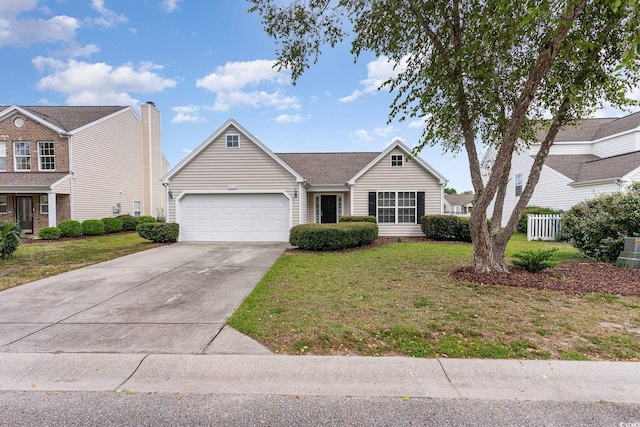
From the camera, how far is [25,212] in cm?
1716

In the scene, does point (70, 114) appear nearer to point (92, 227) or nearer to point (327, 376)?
point (92, 227)

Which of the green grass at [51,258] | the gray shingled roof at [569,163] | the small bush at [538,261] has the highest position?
the gray shingled roof at [569,163]

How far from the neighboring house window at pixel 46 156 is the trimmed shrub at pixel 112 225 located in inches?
→ 154

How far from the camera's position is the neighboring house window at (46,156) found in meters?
17.1

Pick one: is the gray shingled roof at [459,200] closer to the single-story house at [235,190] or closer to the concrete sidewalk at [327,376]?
the single-story house at [235,190]

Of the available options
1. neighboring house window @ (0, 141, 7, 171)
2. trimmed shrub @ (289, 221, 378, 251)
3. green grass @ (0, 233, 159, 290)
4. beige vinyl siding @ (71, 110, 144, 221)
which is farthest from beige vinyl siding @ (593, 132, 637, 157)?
neighboring house window @ (0, 141, 7, 171)

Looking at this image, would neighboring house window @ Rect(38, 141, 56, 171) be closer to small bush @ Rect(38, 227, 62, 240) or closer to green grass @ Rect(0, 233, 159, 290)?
small bush @ Rect(38, 227, 62, 240)

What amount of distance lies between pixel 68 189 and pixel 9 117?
5.52 meters

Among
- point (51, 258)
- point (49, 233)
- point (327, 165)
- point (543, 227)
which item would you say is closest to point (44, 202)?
point (49, 233)

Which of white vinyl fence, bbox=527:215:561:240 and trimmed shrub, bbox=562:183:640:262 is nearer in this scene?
trimmed shrub, bbox=562:183:640:262

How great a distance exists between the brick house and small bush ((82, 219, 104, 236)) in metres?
1.05

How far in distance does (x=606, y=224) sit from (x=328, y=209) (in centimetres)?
1132

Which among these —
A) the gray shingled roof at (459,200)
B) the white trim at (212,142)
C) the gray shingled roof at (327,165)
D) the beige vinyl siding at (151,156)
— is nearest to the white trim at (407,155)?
the gray shingled roof at (327,165)

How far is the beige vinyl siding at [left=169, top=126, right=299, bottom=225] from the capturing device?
14.1 m
